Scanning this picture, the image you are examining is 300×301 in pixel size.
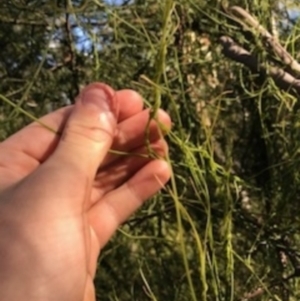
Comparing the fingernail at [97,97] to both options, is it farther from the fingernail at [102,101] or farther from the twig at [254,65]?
the twig at [254,65]

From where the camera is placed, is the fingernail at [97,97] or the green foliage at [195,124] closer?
the fingernail at [97,97]

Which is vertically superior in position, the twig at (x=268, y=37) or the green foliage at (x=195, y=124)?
the twig at (x=268, y=37)

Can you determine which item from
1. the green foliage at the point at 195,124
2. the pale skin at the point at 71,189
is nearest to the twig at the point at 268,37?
the green foliage at the point at 195,124

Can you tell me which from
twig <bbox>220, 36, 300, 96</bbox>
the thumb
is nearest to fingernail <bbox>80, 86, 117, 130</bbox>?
the thumb

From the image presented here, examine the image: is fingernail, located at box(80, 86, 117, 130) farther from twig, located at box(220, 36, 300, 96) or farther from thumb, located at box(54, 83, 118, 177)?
twig, located at box(220, 36, 300, 96)

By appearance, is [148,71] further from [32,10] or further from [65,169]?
[65,169]

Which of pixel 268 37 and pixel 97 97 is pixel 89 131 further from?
pixel 268 37

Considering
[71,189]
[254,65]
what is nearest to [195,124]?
[254,65]
